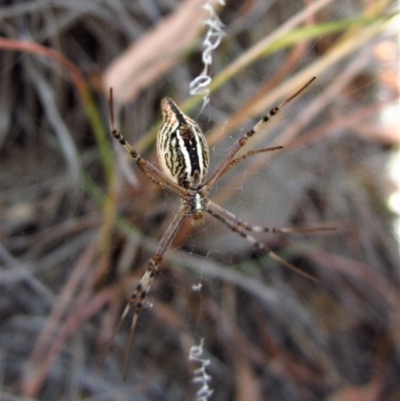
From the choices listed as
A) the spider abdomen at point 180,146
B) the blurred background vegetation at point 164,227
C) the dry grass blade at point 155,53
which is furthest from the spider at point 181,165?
the dry grass blade at point 155,53

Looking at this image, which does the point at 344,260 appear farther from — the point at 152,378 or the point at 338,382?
the point at 152,378

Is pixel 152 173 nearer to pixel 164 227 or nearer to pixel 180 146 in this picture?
pixel 180 146

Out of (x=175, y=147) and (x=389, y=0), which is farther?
(x=389, y=0)

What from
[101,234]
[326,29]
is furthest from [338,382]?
[326,29]

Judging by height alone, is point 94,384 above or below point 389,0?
below

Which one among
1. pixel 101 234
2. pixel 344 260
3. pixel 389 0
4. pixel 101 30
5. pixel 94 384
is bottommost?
pixel 94 384

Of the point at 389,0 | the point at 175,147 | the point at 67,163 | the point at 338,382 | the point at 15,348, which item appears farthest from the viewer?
the point at 338,382

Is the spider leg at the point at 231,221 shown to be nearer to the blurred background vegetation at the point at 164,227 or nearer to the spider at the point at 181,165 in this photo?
the spider at the point at 181,165
